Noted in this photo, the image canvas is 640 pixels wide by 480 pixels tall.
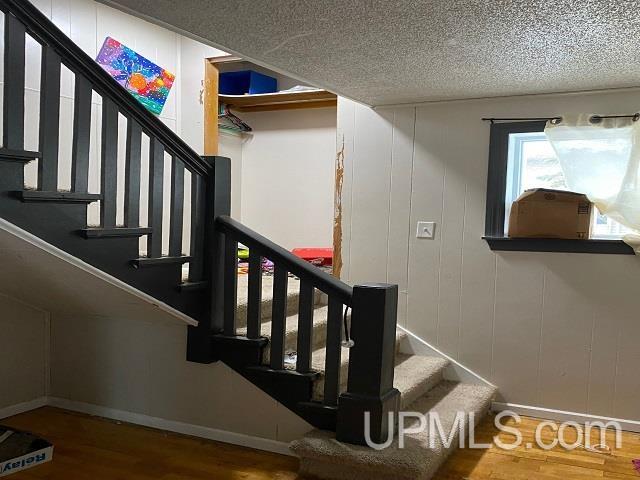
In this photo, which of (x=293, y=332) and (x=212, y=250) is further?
(x=293, y=332)

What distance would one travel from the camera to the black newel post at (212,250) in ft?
9.84

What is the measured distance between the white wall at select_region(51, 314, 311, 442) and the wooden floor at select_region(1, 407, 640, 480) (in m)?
0.13

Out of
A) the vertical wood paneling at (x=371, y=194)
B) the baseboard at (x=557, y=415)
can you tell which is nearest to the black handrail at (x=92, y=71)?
the vertical wood paneling at (x=371, y=194)

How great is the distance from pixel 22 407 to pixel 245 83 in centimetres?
290

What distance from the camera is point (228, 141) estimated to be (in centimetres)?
Answer: 501

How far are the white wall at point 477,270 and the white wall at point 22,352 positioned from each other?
195 cm

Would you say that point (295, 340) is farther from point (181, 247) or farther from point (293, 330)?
point (181, 247)

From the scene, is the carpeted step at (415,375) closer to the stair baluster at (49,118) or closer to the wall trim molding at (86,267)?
the wall trim molding at (86,267)

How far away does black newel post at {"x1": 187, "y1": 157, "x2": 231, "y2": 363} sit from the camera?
300 centimetres

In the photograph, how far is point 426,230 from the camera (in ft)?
12.4

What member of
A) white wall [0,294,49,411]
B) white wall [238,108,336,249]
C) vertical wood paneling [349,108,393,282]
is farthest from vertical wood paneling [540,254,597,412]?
white wall [0,294,49,411]

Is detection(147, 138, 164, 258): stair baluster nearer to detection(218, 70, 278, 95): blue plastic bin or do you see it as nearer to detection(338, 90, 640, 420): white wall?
detection(338, 90, 640, 420): white wall

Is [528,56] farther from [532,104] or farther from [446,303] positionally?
[446,303]

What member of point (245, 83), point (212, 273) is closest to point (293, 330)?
point (212, 273)
